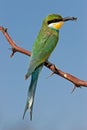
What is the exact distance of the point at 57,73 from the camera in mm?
1457

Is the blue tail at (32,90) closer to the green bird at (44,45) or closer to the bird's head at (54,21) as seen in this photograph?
the green bird at (44,45)

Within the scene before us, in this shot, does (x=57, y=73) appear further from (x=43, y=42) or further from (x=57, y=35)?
(x=57, y=35)

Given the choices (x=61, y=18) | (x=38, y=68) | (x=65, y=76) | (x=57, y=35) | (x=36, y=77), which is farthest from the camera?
(x=57, y=35)

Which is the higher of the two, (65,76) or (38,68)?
(65,76)

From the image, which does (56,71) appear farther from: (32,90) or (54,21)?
(54,21)

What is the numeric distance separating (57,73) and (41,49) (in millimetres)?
778

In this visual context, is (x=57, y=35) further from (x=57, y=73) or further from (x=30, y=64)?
(x=57, y=73)

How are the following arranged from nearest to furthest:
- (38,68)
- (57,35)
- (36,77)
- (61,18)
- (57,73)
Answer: (57,73), (36,77), (38,68), (61,18), (57,35)

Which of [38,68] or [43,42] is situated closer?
[38,68]

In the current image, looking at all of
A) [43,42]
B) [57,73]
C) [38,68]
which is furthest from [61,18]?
[57,73]

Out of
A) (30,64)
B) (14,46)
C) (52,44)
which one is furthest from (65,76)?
(52,44)

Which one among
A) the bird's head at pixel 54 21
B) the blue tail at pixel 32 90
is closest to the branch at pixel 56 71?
the blue tail at pixel 32 90

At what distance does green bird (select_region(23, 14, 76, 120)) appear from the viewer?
1.75 metres

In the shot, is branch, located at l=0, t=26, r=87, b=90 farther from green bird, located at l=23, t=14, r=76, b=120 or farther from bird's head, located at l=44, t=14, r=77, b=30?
bird's head, located at l=44, t=14, r=77, b=30
